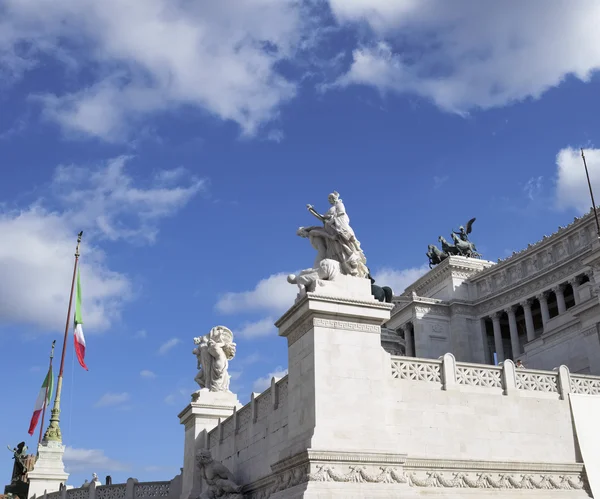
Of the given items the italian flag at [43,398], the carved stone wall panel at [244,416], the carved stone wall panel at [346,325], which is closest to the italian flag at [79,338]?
the italian flag at [43,398]

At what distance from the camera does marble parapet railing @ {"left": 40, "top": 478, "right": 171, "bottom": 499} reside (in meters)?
32.0

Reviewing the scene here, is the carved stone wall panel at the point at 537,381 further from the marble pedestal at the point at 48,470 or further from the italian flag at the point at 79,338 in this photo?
the italian flag at the point at 79,338

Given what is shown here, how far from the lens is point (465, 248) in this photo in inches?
2773

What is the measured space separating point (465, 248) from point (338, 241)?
5337 cm

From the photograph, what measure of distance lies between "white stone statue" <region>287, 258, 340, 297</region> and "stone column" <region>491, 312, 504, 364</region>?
44.7m

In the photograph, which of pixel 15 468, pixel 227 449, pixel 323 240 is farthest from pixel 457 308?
pixel 323 240

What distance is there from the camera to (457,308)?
208 feet

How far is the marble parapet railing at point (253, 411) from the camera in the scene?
20.2 metres

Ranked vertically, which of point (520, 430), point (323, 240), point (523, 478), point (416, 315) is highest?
point (416, 315)

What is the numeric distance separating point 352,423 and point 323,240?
5234 millimetres

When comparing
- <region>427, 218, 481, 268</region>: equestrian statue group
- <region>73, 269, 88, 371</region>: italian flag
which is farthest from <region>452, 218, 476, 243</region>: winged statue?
<region>73, 269, 88, 371</region>: italian flag

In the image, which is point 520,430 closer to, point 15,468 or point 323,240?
point 323,240

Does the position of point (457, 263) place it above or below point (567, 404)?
above

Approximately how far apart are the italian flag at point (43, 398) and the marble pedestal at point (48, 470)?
6.92 m
